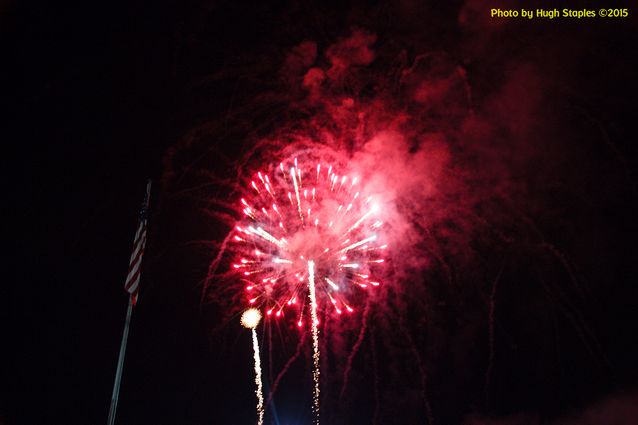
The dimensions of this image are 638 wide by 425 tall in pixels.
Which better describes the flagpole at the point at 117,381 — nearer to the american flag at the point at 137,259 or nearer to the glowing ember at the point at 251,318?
the american flag at the point at 137,259

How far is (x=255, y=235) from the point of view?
11.8 metres

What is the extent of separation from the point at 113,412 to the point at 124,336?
4.70 ft

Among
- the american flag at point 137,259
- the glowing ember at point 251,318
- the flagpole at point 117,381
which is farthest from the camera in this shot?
the glowing ember at point 251,318

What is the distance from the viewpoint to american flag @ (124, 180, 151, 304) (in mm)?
9211

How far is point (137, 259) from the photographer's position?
948 cm

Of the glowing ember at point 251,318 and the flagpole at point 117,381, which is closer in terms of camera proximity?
the flagpole at point 117,381

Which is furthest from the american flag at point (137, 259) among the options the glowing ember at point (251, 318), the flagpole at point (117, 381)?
the glowing ember at point (251, 318)

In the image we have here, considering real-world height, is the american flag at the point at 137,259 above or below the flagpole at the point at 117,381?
above

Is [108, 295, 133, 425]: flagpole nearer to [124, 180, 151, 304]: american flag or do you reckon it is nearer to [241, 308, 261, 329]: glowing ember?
[124, 180, 151, 304]: american flag

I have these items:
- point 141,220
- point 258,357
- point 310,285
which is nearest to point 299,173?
point 310,285

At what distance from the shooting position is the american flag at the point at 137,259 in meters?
9.21

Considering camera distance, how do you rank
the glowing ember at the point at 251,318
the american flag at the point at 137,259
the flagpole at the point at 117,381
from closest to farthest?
the flagpole at the point at 117,381 < the american flag at the point at 137,259 < the glowing ember at the point at 251,318

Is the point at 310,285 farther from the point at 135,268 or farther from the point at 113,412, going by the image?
the point at 113,412

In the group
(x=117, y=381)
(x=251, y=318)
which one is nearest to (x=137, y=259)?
(x=117, y=381)
